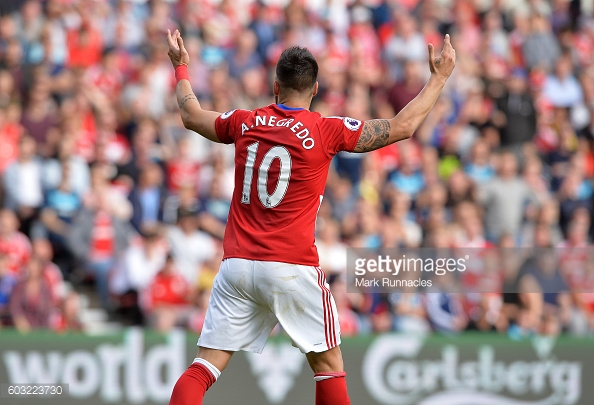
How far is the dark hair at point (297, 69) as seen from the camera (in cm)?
566

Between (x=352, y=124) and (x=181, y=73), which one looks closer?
(x=352, y=124)

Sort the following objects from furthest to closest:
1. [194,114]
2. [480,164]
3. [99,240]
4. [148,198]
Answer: [480,164], [148,198], [99,240], [194,114]

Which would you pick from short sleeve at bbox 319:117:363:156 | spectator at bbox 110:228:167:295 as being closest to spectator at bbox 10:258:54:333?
spectator at bbox 110:228:167:295

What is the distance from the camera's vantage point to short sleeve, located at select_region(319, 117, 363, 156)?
5664 mm

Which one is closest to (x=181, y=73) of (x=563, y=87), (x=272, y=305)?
(x=272, y=305)

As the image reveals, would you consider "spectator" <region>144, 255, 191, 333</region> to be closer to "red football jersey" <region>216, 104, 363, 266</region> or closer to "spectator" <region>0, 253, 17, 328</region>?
"spectator" <region>0, 253, 17, 328</region>

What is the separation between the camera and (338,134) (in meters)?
5.67

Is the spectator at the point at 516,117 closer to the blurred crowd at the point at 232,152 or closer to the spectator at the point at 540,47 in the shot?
the blurred crowd at the point at 232,152

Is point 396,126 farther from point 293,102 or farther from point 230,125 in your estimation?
point 230,125

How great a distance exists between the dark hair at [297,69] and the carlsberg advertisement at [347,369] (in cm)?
486

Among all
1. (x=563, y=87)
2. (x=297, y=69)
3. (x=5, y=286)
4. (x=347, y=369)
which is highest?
(x=563, y=87)

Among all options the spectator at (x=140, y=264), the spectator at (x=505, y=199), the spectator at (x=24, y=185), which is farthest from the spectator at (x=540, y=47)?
the spectator at (x=24, y=185)

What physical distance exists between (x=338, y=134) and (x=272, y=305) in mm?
1042

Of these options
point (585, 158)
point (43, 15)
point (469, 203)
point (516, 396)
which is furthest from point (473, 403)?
point (43, 15)
